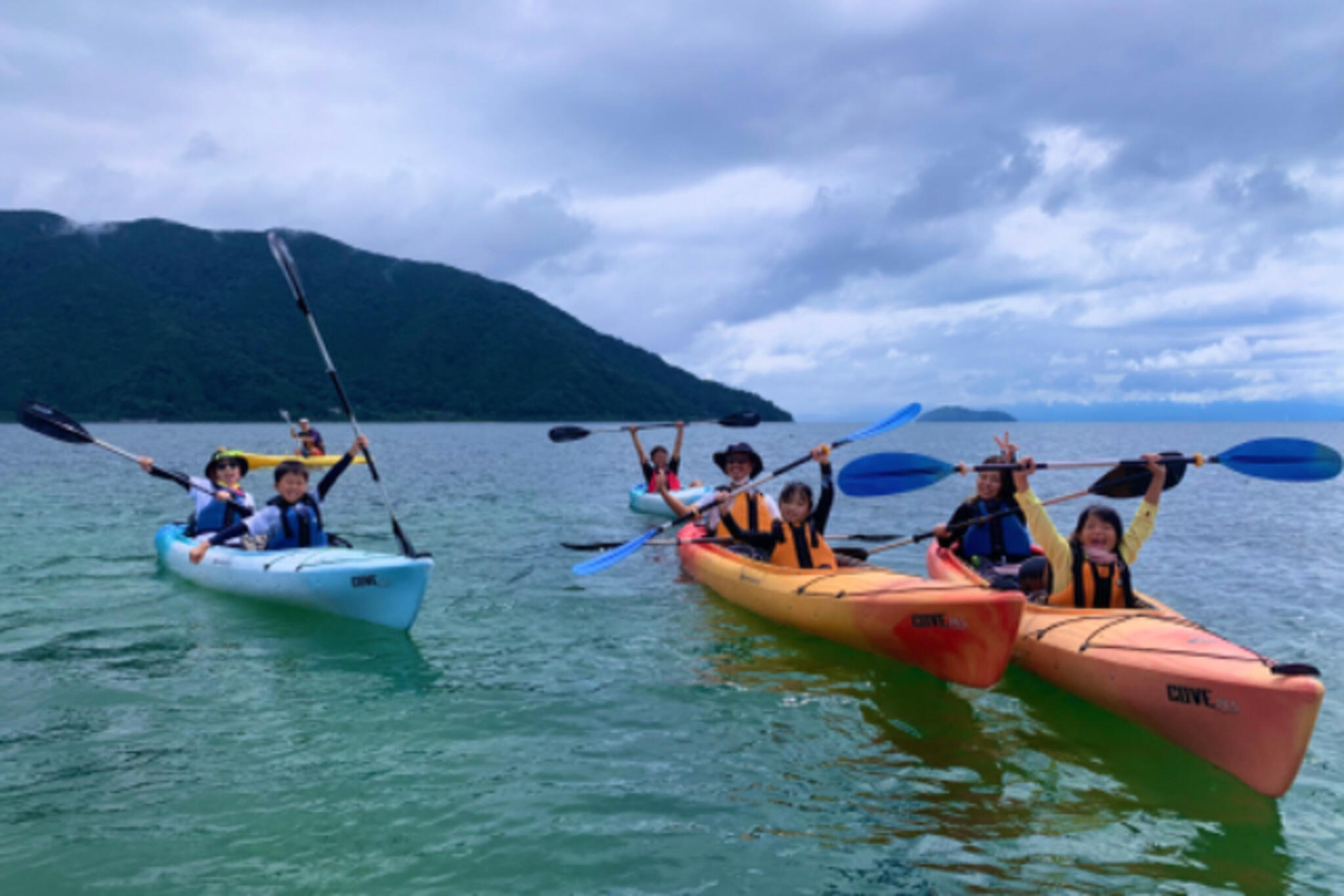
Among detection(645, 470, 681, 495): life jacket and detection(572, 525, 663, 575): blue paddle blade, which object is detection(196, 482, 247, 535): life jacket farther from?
detection(645, 470, 681, 495): life jacket

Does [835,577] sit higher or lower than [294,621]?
higher

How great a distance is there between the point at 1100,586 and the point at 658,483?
11.8 meters

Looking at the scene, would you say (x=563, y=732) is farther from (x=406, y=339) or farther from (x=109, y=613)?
(x=406, y=339)

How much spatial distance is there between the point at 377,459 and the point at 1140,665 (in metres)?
39.6

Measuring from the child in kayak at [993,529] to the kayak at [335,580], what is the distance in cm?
552

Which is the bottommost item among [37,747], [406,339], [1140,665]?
[37,747]

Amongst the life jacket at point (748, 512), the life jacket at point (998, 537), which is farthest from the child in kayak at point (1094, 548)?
the life jacket at point (748, 512)

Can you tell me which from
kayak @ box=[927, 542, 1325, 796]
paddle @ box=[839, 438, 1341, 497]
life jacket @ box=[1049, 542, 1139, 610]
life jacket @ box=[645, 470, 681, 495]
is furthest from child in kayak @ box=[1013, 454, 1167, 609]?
life jacket @ box=[645, 470, 681, 495]

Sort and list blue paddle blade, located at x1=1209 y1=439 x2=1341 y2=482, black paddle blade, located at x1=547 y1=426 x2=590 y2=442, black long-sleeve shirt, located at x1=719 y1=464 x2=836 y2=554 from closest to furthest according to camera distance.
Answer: blue paddle blade, located at x1=1209 y1=439 x2=1341 y2=482 < black long-sleeve shirt, located at x1=719 y1=464 x2=836 y2=554 < black paddle blade, located at x1=547 y1=426 x2=590 y2=442

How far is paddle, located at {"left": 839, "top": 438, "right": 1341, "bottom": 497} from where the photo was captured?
7666mm

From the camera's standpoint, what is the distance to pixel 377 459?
135 ft

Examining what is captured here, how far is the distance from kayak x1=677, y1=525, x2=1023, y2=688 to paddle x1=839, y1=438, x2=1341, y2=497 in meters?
0.97

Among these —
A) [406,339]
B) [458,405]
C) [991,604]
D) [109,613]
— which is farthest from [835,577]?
[406,339]

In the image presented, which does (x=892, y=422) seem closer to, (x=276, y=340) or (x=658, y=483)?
(x=658, y=483)
